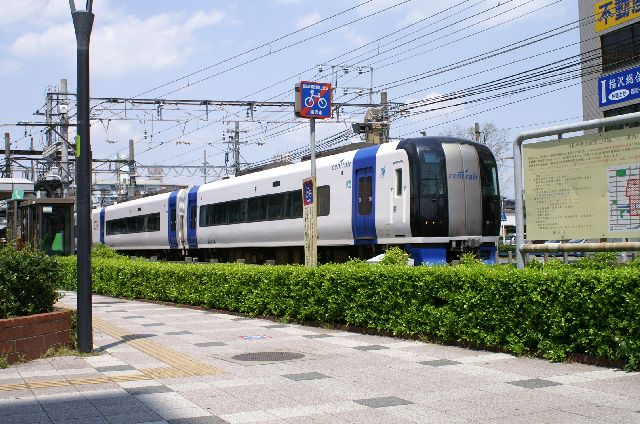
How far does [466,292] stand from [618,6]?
27348 mm

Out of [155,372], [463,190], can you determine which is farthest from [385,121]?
[155,372]

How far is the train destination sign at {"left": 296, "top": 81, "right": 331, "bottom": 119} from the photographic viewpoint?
583 inches

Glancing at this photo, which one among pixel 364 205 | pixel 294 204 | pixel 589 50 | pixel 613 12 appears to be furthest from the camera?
pixel 589 50

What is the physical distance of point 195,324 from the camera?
44.5 ft

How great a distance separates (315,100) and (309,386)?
8.34 m

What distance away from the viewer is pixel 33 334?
31.0ft

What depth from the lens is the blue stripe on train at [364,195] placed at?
19.0 meters

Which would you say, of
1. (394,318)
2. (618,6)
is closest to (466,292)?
(394,318)

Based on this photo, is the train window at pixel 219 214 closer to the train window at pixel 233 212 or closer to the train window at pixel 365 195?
the train window at pixel 233 212

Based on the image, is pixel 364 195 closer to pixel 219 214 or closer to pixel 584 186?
pixel 584 186

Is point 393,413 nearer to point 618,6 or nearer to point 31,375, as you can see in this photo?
point 31,375

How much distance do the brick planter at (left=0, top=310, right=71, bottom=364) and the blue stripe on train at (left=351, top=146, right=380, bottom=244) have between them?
10061 millimetres

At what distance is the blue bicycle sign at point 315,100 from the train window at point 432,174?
12.0ft

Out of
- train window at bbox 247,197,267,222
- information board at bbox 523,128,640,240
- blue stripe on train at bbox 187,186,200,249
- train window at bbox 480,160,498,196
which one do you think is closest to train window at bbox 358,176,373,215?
train window at bbox 480,160,498,196
